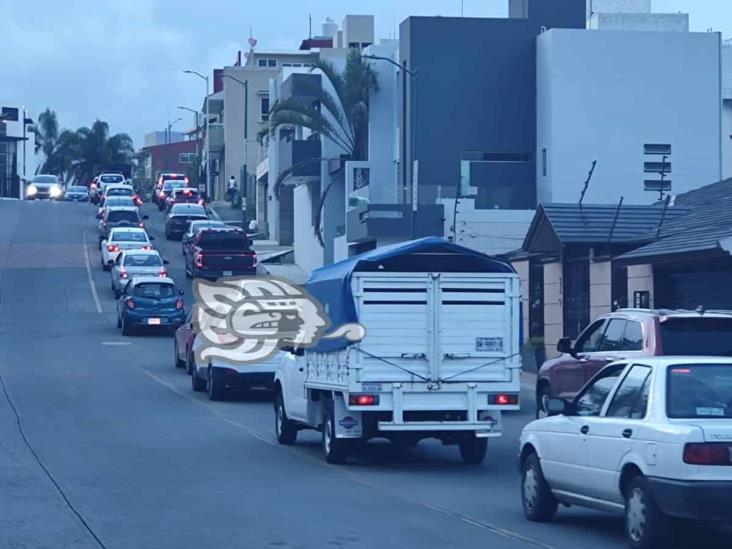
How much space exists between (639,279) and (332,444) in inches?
509

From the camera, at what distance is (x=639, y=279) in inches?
1128

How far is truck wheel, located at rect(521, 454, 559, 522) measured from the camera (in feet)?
42.0

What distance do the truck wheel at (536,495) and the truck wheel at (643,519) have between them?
1717 mm

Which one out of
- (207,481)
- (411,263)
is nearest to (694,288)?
(411,263)

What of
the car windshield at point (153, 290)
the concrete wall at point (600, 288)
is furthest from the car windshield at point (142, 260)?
the concrete wall at point (600, 288)

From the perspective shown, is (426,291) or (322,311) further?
(322,311)

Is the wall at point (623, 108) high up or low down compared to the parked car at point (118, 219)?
up

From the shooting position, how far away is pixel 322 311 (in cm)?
1819

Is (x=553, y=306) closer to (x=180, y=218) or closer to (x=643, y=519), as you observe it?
(x=643, y=519)

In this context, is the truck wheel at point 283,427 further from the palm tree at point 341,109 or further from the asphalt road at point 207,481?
the palm tree at point 341,109

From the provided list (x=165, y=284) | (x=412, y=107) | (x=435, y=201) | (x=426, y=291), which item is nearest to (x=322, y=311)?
(x=426, y=291)

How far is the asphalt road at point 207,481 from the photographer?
1206cm

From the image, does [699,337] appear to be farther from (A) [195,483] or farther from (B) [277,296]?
(B) [277,296]

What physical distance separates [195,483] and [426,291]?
370 cm
